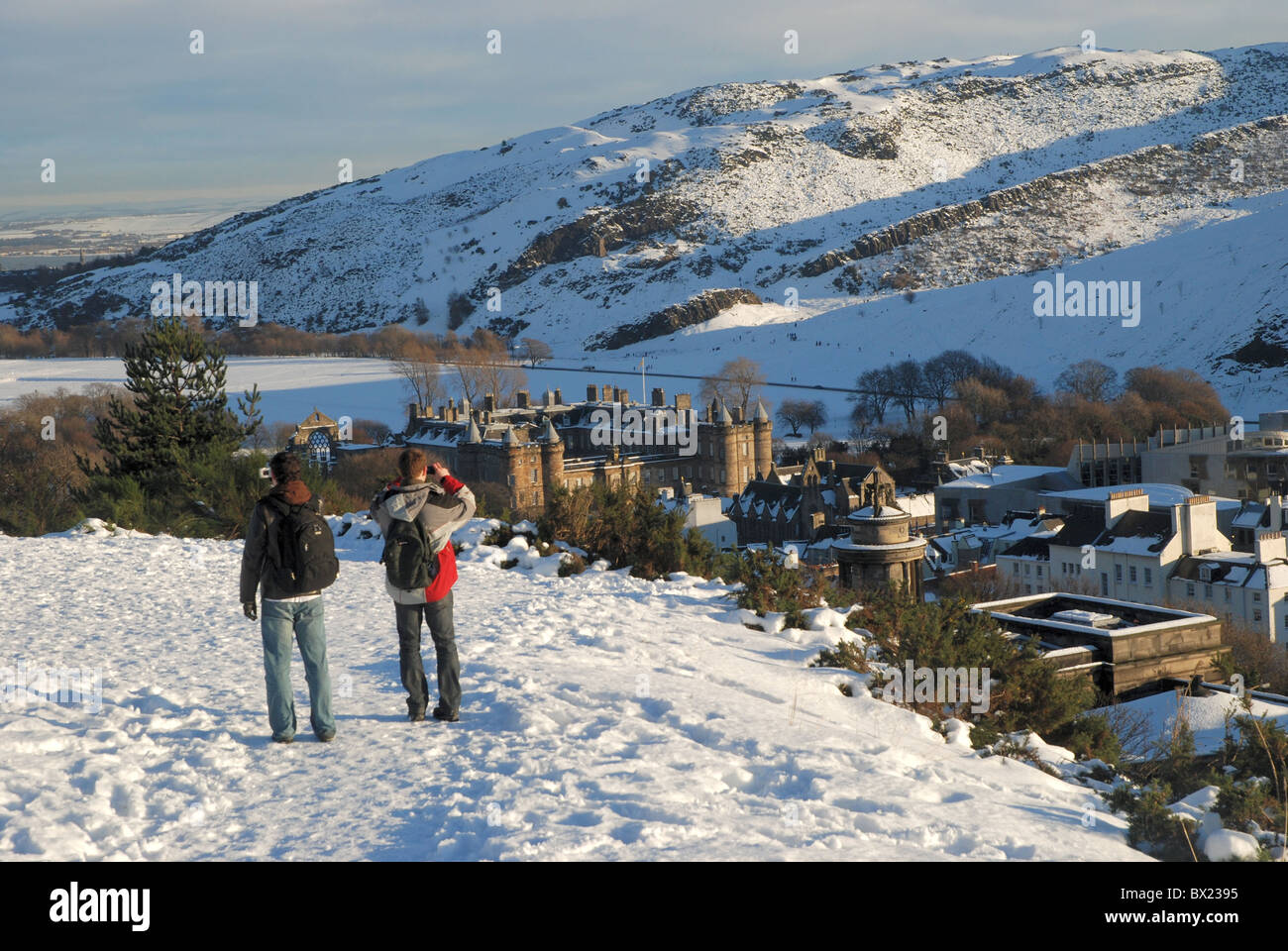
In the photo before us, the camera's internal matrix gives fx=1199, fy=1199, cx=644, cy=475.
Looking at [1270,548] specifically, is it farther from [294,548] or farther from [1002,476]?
[294,548]

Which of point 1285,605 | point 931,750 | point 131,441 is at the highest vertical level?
point 131,441

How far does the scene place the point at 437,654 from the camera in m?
9.05

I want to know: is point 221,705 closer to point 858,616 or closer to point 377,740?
point 377,740

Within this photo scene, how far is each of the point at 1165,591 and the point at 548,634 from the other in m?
41.2

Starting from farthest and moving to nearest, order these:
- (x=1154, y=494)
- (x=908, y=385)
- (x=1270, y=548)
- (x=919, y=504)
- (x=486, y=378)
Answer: (x=486, y=378), (x=908, y=385), (x=919, y=504), (x=1154, y=494), (x=1270, y=548)

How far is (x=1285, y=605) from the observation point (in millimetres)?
44031

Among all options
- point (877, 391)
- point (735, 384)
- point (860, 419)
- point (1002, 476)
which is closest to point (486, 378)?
point (735, 384)

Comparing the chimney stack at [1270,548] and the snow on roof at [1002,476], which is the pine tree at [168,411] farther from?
the snow on roof at [1002,476]

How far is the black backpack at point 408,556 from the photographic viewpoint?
8828 millimetres

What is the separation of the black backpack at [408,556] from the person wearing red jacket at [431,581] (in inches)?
1.3

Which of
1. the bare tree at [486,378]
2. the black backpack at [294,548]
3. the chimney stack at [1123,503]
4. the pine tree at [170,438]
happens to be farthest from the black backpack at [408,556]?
the bare tree at [486,378]

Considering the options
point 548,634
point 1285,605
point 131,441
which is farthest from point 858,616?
point 1285,605

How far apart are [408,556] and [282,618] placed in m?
1.00

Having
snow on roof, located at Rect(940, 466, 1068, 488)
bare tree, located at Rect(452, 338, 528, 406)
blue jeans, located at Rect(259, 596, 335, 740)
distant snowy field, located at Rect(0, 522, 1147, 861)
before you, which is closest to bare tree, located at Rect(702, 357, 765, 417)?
bare tree, located at Rect(452, 338, 528, 406)
